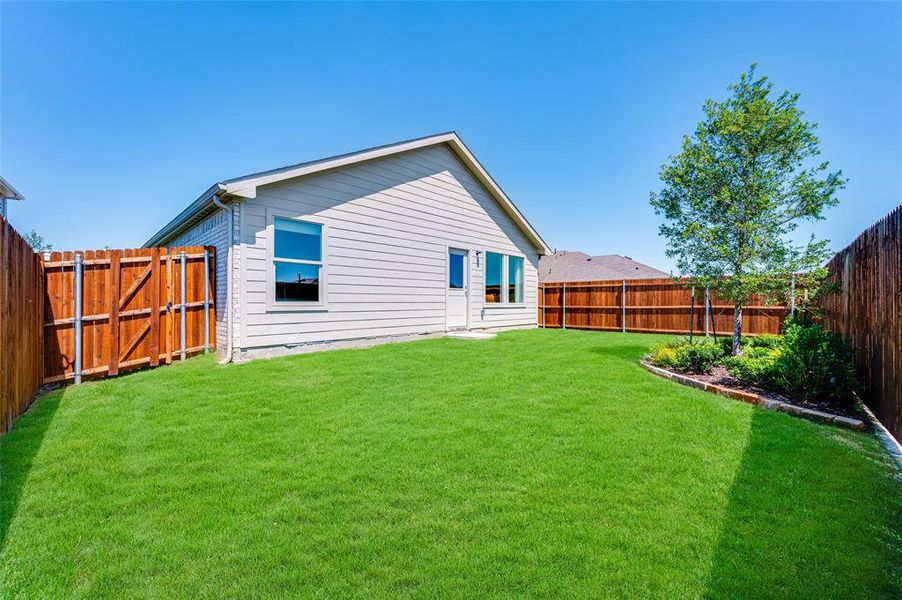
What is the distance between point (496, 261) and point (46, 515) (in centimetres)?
1160

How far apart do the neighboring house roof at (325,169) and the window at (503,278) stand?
1.37m

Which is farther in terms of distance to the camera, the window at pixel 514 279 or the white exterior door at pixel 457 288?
the window at pixel 514 279

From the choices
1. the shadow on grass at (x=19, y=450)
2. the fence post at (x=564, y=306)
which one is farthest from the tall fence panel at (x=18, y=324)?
the fence post at (x=564, y=306)

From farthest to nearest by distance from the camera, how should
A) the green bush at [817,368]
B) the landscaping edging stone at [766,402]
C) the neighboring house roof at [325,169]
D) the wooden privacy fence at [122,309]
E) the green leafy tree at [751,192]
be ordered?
the neighboring house roof at [325,169], the green leafy tree at [751,192], the wooden privacy fence at [122,309], the green bush at [817,368], the landscaping edging stone at [766,402]

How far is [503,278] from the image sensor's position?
13383 mm

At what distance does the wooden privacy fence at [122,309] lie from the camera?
584 centimetres

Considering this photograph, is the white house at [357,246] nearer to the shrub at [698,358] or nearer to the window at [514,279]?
the window at [514,279]

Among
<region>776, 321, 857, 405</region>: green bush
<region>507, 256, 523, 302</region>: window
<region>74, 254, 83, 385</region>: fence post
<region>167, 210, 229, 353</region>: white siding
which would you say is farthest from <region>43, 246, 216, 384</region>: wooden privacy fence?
<region>776, 321, 857, 405</region>: green bush

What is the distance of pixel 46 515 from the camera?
2633 mm

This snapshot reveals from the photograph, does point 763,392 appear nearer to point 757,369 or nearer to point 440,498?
point 757,369

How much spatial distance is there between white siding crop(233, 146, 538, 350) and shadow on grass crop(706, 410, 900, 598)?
7.39m

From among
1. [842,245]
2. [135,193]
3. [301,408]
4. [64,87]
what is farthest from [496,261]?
[135,193]

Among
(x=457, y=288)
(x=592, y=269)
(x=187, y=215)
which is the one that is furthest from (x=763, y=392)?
(x=592, y=269)

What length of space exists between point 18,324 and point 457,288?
8876 millimetres
